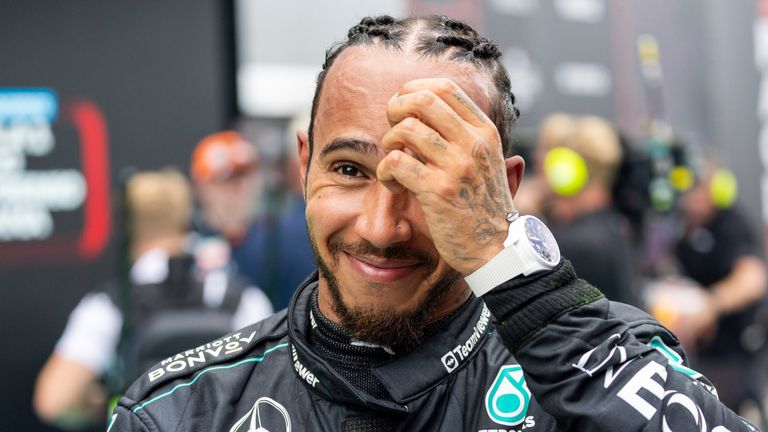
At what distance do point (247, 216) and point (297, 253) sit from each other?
2.17ft

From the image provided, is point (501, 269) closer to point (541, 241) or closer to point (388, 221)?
point (541, 241)

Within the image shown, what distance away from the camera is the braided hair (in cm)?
170

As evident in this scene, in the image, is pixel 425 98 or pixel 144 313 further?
pixel 144 313

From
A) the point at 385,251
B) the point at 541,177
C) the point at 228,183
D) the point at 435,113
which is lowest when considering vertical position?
the point at 228,183

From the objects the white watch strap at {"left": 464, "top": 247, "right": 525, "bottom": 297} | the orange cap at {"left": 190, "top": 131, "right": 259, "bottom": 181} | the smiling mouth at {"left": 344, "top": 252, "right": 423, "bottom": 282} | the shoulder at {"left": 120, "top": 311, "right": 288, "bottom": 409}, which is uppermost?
the white watch strap at {"left": 464, "top": 247, "right": 525, "bottom": 297}

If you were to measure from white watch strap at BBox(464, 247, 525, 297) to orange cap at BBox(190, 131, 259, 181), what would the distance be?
3.96 m

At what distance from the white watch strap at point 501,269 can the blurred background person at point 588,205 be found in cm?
295

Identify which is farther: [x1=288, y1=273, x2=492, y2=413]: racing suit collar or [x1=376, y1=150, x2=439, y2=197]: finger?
[x1=288, y1=273, x2=492, y2=413]: racing suit collar

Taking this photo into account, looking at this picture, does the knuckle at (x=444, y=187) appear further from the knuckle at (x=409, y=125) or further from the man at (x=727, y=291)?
the man at (x=727, y=291)

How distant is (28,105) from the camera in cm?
518

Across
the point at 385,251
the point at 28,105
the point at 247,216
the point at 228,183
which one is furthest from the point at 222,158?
the point at 385,251

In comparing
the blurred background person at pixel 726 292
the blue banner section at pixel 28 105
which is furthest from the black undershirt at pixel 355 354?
the blurred background person at pixel 726 292

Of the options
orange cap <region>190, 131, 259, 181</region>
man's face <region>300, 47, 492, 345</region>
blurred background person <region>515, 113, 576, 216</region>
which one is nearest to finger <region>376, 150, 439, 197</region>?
man's face <region>300, 47, 492, 345</region>

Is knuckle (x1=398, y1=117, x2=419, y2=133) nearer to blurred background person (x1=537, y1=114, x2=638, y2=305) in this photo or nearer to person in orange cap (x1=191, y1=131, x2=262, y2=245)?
blurred background person (x1=537, y1=114, x2=638, y2=305)
